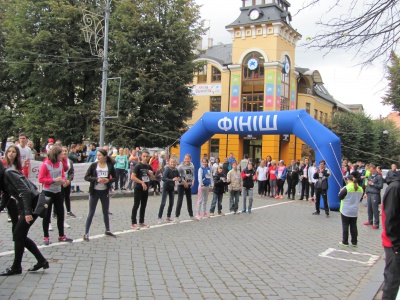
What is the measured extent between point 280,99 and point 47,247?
98.1ft

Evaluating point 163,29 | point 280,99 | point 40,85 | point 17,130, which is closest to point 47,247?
point 163,29

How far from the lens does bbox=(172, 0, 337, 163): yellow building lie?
3397cm

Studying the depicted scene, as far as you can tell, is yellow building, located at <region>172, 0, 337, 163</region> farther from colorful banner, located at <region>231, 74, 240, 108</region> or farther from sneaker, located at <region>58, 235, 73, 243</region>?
sneaker, located at <region>58, 235, 73, 243</region>

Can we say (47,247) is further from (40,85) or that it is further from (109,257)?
(40,85)

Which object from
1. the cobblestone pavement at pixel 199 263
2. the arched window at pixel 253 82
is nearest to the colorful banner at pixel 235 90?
the arched window at pixel 253 82

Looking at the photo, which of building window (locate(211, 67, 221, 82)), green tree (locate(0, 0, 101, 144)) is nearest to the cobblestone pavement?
green tree (locate(0, 0, 101, 144))

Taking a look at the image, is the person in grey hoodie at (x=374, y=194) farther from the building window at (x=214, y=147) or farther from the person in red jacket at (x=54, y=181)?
the building window at (x=214, y=147)

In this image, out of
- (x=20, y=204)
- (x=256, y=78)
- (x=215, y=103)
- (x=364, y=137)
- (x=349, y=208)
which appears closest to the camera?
(x=20, y=204)

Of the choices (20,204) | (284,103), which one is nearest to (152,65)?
(284,103)

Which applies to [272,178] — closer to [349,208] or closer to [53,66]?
[349,208]

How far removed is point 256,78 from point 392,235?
31757mm

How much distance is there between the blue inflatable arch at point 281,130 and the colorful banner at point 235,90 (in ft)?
60.9

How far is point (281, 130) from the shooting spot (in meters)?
15.4

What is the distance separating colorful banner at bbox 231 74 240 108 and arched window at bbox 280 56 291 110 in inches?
157
